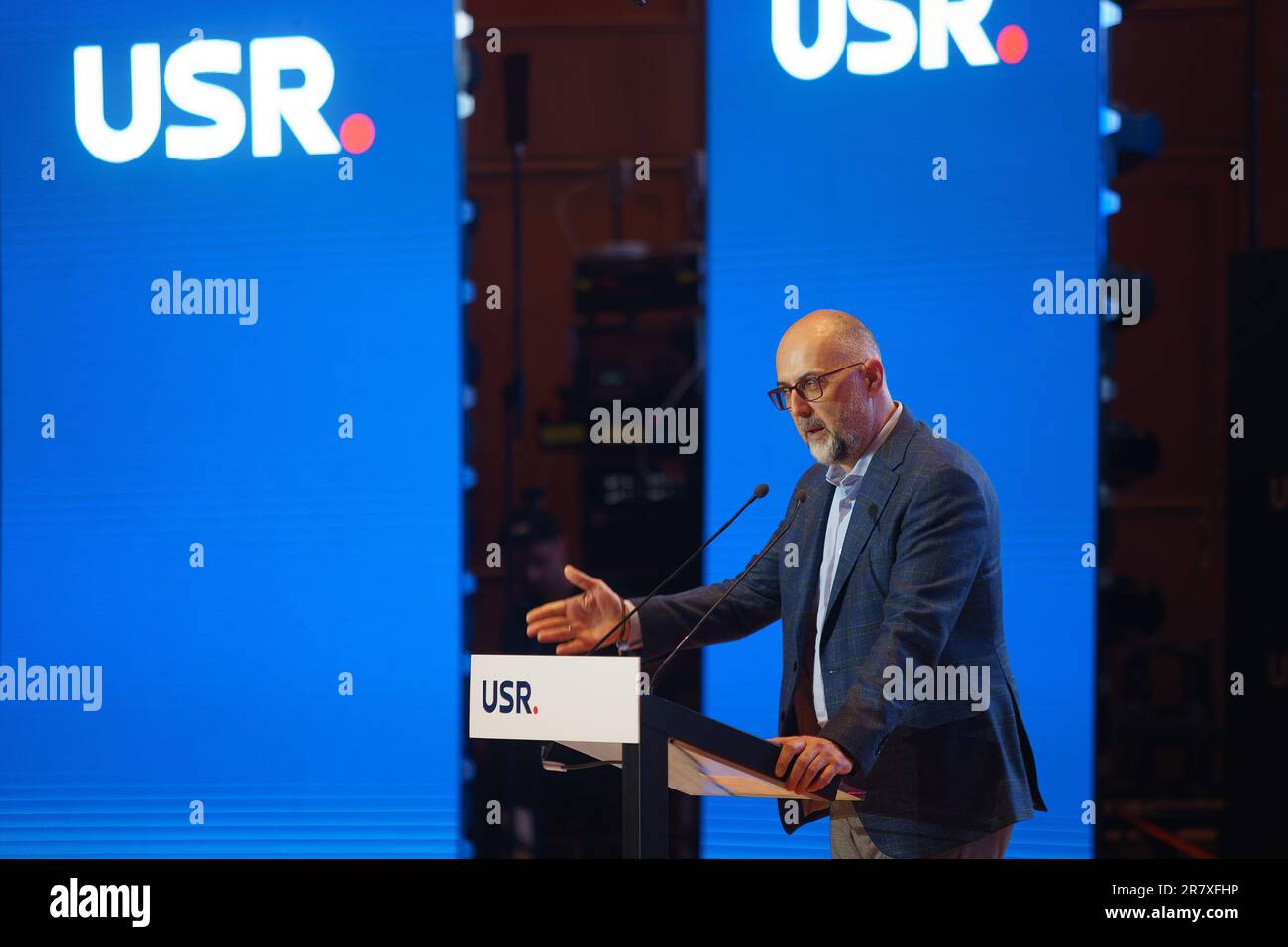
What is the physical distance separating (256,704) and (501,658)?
1.54 m

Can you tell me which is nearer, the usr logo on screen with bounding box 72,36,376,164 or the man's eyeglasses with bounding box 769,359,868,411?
the man's eyeglasses with bounding box 769,359,868,411

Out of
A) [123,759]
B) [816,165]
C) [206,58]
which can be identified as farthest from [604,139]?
[123,759]

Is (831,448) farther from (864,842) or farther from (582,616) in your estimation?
(864,842)

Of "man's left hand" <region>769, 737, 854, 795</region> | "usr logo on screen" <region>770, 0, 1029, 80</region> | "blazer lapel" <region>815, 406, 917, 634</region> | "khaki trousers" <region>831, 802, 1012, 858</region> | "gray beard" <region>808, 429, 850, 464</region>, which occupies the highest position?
"usr logo on screen" <region>770, 0, 1029, 80</region>

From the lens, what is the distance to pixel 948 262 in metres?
3.36

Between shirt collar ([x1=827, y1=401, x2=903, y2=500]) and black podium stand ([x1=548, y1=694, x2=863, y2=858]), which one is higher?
shirt collar ([x1=827, y1=401, x2=903, y2=500])

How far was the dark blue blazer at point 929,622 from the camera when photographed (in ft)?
8.96

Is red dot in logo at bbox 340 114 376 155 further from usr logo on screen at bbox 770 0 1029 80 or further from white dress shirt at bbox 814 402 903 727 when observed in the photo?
white dress shirt at bbox 814 402 903 727

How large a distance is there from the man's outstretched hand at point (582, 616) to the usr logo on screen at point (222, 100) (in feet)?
5.49

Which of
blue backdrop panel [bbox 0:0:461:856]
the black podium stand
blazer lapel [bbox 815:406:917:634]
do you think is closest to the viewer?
the black podium stand

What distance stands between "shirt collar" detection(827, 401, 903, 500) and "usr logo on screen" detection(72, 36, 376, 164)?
1789 millimetres

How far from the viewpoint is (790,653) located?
294 centimetres

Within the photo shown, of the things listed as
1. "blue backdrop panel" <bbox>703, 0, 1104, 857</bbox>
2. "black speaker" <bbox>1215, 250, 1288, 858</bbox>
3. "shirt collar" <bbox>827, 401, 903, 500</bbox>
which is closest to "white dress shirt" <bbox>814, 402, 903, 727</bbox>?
"shirt collar" <bbox>827, 401, 903, 500</bbox>

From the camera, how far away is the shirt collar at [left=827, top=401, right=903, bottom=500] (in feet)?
9.60
